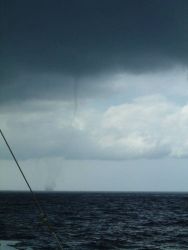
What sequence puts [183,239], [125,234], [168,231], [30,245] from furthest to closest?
[168,231] → [125,234] → [183,239] → [30,245]

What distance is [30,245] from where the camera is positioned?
3306 centimetres

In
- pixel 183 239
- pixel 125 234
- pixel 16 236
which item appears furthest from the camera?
pixel 125 234

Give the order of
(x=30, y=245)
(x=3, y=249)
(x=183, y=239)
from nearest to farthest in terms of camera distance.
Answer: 1. (x=3, y=249)
2. (x=30, y=245)
3. (x=183, y=239)

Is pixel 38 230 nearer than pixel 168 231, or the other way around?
pixel 38 230

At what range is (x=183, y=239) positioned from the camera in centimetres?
4184

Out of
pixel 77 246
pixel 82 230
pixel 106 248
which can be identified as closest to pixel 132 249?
pixel 106 248

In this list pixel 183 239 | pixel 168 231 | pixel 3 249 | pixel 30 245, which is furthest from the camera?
pixel 168 231

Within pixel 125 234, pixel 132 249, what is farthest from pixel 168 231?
pixel 132 249

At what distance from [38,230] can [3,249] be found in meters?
16.8

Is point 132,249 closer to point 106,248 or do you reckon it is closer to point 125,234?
point 106,248

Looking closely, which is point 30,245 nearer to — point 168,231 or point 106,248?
point 106,248

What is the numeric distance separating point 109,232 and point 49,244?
12.6 metres

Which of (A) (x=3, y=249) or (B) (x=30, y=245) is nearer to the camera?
(A) (x=3, y=249)

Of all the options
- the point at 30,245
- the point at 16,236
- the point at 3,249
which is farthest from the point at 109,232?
the point at 3,249
